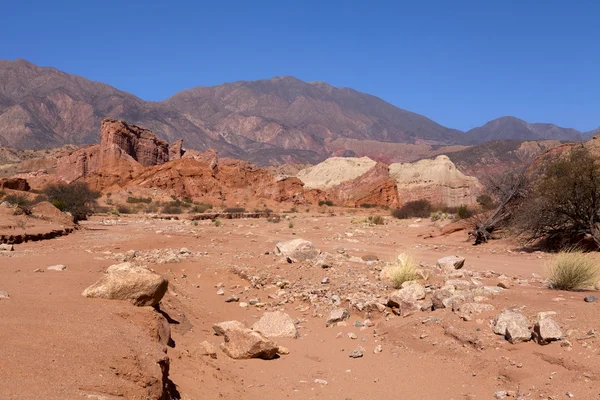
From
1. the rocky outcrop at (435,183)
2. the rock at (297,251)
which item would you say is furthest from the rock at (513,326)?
the rocky outcrop at (435,183)

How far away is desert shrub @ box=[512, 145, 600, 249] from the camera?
15.5 m

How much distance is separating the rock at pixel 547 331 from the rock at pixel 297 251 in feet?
22.5

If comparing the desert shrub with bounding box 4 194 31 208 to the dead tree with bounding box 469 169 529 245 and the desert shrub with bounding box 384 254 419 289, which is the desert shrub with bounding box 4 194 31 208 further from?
the dead tree with bounding box 469 169 529 245

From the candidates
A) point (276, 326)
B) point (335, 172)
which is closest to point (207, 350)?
point (276, 326)

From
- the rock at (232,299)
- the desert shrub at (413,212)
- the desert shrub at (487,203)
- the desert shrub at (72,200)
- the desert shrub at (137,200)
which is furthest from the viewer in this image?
the desert shrub at (137,200)

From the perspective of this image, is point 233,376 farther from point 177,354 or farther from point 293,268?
point 293,268

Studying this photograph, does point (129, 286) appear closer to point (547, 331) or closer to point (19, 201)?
point (547, 331)

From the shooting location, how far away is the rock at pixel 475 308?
7027 mm

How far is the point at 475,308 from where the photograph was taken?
23.2 ft

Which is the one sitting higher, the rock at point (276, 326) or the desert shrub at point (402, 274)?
the desert shrub at point (402, 274)

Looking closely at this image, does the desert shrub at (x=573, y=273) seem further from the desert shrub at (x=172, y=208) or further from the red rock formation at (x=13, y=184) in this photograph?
the red rock formation at (x=13, y=184)

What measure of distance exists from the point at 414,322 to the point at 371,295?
1.77 meters

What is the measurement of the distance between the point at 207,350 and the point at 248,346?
565 mm

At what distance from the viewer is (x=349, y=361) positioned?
6.67 metres
